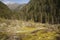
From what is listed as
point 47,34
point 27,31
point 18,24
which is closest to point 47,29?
point 47,34

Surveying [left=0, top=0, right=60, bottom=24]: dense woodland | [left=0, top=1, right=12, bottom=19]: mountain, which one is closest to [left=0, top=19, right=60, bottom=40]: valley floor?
[left=0, top=1, right=12, bottom=19]: mountain

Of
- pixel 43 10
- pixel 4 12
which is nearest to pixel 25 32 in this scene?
pixel 43 10

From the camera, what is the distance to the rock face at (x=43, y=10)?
9820 mm

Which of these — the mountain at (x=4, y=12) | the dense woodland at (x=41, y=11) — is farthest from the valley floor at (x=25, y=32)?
the dense woodland at (x=41, y=11)

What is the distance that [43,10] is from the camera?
33.7 ft

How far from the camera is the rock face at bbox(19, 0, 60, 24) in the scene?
9.82 metres

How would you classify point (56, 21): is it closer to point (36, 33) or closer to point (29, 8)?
point (29, 8)

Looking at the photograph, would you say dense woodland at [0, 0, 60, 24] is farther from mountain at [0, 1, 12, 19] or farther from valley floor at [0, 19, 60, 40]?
valley floor at [0, 19, 60, 40]

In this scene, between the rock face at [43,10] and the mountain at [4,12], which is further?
the rock face at [43,10]

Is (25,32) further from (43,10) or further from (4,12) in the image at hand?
(4,12)

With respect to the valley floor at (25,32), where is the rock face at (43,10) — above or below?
above

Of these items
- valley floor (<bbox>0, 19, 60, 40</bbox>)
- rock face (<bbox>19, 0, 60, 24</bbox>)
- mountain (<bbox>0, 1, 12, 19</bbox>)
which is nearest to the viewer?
valley floor (<bbox>0, 19, 60, 40</bbox>)

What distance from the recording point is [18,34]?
5.94 metres

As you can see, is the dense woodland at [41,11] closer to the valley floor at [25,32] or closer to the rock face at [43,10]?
the rock face at [43,10]
